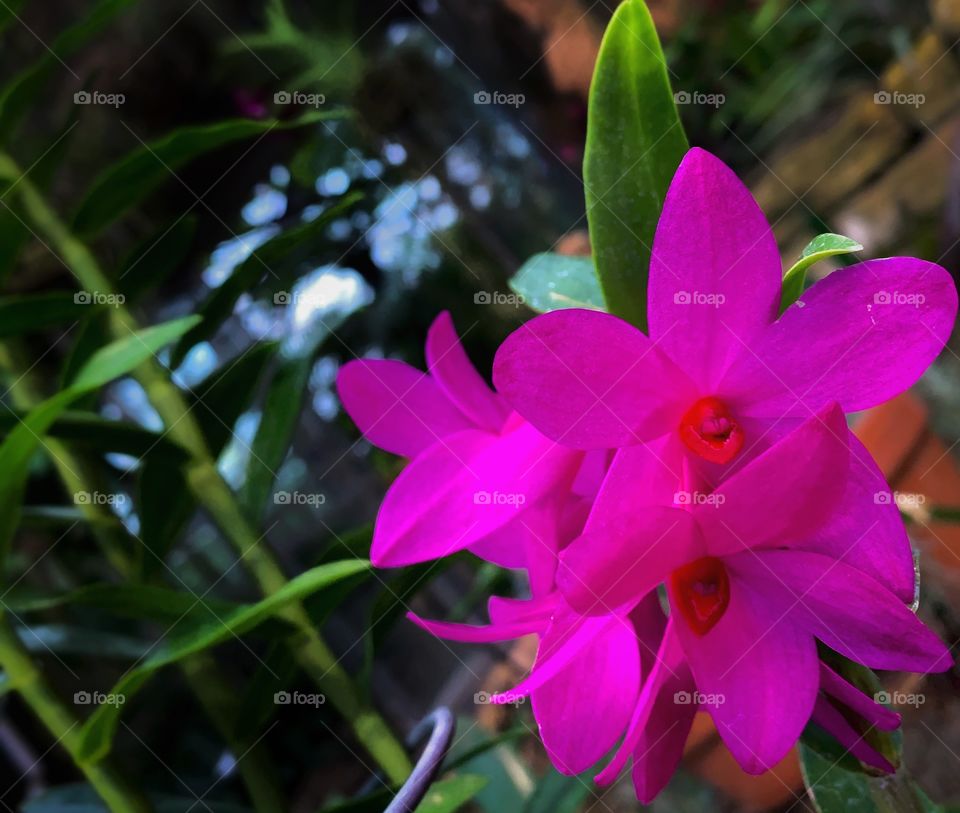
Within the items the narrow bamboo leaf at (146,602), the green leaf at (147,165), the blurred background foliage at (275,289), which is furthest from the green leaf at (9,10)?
the narrow bamboo leaf at (146,602)

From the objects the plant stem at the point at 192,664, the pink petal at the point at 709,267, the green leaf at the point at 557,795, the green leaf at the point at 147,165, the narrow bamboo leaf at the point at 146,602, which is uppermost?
the green leaf at the point at 147,165

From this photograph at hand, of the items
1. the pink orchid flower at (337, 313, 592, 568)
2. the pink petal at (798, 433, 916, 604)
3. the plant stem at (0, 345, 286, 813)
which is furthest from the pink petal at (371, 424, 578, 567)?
the plant stem at (0, 345, 286, 813)

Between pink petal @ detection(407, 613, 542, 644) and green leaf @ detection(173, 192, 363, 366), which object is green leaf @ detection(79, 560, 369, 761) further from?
green leaf @ detection(173, 192, 363, 366)

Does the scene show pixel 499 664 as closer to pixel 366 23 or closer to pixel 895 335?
pixel 895 335

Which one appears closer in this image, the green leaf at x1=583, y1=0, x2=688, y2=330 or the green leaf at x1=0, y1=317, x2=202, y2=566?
the green leaf at x1=583, y1=0, x2=688, y2=330

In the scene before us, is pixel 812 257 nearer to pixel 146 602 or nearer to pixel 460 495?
pixel 460 495

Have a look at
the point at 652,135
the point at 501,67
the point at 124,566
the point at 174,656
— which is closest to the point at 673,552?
the point at 652,135

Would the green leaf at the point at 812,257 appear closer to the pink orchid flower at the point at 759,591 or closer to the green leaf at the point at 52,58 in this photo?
the pink orchid flower at the point at 759,591
